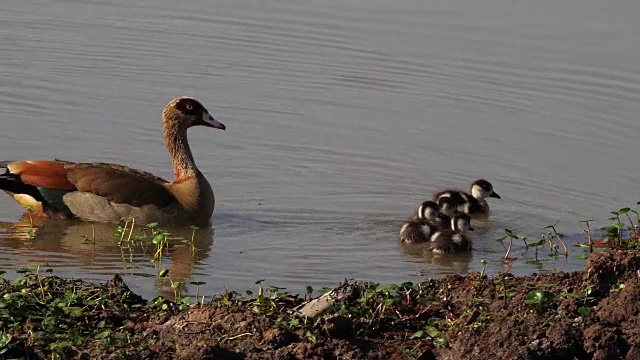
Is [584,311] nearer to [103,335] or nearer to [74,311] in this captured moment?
[103,335]

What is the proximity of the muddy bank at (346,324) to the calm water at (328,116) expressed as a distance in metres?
1.42

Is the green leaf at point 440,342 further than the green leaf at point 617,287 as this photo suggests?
No

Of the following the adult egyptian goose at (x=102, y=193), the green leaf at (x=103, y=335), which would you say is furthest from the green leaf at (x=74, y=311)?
the adult egyptian goose at (x=102, y=193)

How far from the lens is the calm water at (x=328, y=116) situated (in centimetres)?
1007

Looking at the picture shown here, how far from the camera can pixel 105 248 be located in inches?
387

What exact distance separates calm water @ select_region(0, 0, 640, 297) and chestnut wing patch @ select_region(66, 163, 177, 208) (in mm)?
402

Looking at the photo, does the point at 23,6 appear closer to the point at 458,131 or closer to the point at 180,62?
the point at 180,62

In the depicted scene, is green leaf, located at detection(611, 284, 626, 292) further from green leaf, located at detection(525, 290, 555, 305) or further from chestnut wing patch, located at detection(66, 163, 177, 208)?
chestnut wing patch, located at detection(66, 163, 177, 208)

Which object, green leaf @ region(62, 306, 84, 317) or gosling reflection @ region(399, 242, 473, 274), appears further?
gosling reflection @ region(399, 242, 473, 274)

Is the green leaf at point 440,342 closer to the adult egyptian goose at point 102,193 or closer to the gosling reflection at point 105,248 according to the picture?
the gosling reflection at point 105,248

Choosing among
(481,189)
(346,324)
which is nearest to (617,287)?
(346,324)

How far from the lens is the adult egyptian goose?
1107 cm

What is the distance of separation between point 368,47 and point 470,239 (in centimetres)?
483

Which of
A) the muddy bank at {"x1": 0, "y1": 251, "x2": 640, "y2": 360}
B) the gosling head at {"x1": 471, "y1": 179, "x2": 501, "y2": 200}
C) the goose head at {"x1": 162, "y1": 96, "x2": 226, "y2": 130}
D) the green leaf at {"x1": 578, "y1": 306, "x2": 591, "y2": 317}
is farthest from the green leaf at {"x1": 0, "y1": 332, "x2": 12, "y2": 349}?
the gosling head at {"x1": 471, "y1": 179, "x2": 501, "y2": 200}
